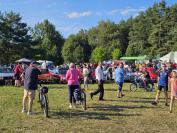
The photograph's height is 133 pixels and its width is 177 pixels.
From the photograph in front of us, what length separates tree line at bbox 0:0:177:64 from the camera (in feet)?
222

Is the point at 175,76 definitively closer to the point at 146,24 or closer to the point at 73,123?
the point at 73,123

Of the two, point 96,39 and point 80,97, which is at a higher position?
point 96,39

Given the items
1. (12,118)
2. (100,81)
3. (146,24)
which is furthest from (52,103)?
(146,24)

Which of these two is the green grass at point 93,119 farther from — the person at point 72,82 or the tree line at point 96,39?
the tree line at point 96,39

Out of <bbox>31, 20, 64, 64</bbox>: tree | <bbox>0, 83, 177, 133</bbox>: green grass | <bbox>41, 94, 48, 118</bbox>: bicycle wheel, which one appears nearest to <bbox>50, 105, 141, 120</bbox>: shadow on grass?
<bbox>0, 83, 177, 133</bbox>: green grass

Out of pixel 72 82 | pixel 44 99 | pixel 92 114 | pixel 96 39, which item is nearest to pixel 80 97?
pixel 72 82

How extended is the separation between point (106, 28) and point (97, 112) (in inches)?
4234

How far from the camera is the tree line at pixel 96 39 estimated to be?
67625 mm

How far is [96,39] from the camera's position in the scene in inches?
4970

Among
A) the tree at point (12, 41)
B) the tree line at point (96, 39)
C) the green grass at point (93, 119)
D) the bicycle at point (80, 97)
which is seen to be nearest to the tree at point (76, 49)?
the tree line at point (96, 39)

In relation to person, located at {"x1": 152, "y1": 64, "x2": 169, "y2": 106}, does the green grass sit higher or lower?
lower

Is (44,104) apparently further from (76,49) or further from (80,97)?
(76,49)

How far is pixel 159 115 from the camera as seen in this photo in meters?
15.5

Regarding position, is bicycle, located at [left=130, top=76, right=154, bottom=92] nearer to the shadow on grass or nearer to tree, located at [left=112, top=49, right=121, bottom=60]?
the shadow on grass
